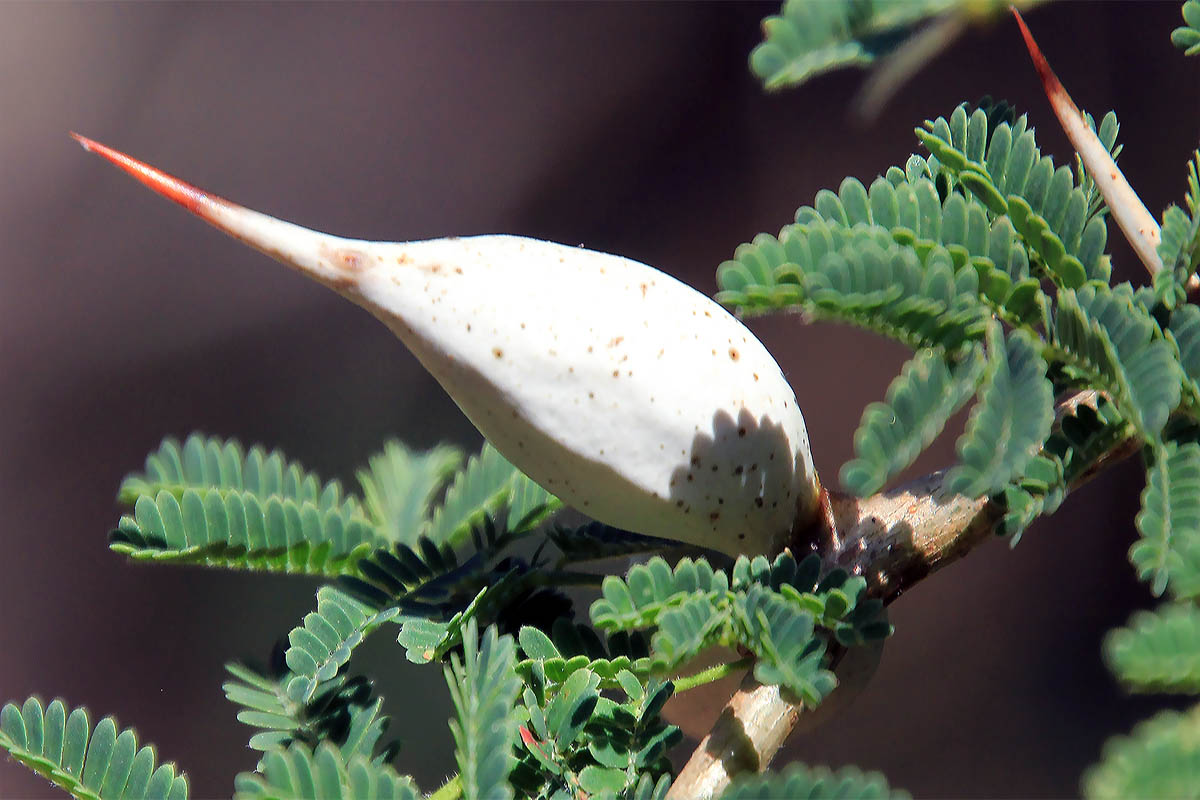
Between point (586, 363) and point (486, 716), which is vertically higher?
point (586, 363)

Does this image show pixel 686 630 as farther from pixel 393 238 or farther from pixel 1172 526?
pixel 393 238

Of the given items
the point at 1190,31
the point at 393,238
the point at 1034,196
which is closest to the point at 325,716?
the point at 1034,196

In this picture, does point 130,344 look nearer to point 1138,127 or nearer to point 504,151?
point 504,151

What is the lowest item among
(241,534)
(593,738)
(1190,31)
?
(593,738)

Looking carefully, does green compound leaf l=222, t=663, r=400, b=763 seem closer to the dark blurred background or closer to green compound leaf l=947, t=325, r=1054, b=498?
green compound leaf l=947, t=325, r=1054, b=498

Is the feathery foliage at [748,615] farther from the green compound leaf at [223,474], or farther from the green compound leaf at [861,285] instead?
the green compound leaf at [223,474]

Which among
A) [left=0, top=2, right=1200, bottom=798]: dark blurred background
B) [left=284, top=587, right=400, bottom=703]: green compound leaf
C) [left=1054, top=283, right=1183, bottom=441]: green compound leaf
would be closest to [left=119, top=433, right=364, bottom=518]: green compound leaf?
[left=284, top=587, right=400, bottom=703]: green compound leaf
